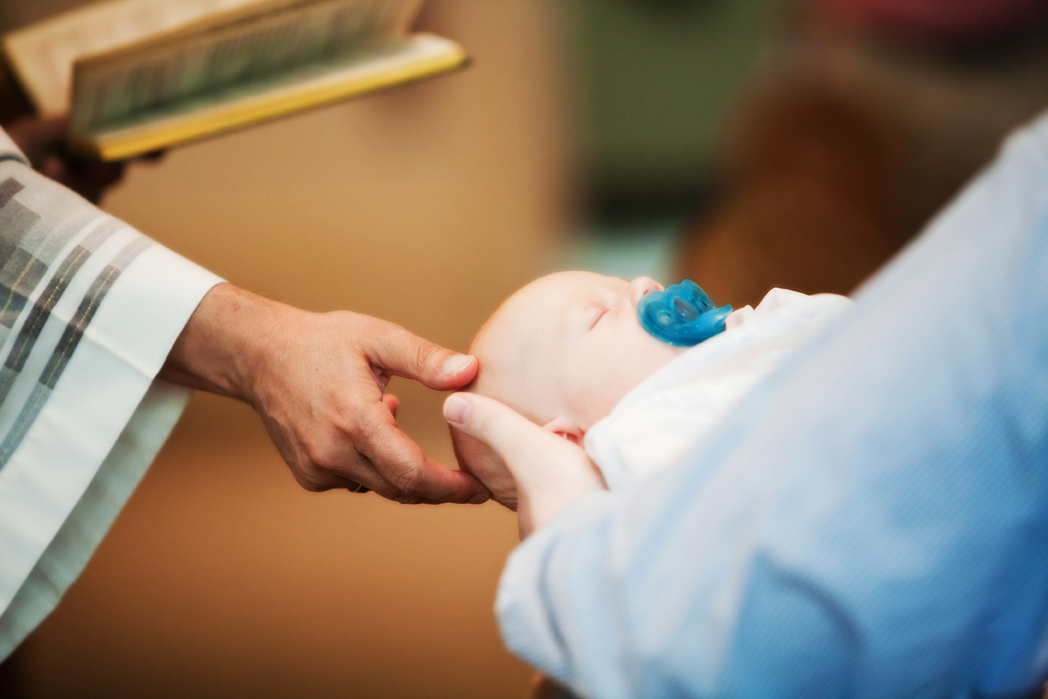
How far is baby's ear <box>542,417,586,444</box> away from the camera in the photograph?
623 millimetres

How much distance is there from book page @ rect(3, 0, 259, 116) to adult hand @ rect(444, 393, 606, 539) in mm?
836

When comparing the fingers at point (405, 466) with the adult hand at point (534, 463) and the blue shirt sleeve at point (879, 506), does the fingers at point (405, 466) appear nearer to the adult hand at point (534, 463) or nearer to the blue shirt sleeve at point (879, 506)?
the adult hand at point (534, 463)

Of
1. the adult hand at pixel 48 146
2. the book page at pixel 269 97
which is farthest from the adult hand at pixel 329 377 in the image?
the adult hand at pixel 48 146

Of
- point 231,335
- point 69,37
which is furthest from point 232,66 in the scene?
point 231,335

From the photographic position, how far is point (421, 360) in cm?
67

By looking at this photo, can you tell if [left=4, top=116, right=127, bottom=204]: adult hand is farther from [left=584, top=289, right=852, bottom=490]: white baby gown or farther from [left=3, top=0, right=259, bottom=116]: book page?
[left=584, top=289, right=852, bottom=490]: white baby gown

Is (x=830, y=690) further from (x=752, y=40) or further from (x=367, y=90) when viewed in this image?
(x=752, y=40)

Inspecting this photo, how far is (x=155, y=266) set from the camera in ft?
2.30

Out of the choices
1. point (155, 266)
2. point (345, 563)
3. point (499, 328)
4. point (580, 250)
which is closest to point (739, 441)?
point (499, 328)

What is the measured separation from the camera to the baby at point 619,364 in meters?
0.51

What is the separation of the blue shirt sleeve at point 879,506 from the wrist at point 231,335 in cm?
48

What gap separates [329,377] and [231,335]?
11cm

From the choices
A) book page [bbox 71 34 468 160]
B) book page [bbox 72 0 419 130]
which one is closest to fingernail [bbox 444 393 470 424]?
book page [bbox 71 34 468 160]

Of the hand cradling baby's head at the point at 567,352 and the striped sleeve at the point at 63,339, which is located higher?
the hand cradling baby's head at the point at 567,352
